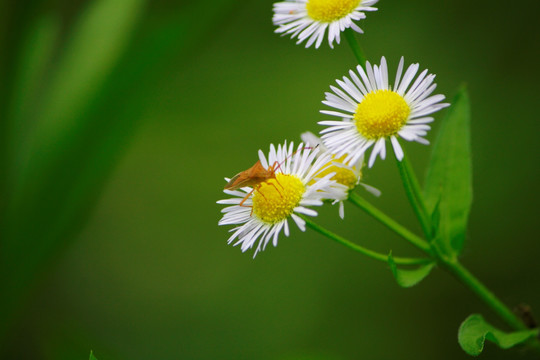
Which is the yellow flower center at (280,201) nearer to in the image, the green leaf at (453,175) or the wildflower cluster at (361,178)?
the wildflower cluster at (361,178)

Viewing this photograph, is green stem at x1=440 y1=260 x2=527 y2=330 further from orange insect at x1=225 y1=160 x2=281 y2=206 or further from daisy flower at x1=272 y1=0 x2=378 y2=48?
daisy flower at x1=272 y1=0 x2=378 y2=48

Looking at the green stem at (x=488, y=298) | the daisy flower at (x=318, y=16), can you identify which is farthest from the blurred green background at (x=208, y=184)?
the green stem at (x=488, y=298)

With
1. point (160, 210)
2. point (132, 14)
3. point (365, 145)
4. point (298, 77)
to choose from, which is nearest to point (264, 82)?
point (298, 77)

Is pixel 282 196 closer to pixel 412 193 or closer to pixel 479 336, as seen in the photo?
pixel 412 193

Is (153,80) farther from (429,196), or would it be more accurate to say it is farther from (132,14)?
(429,196)

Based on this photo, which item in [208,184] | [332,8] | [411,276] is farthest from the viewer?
[208,184]

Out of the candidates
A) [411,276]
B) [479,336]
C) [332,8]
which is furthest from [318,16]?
[479,336]

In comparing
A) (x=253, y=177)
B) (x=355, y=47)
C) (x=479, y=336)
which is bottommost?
(x=479, y=336)
